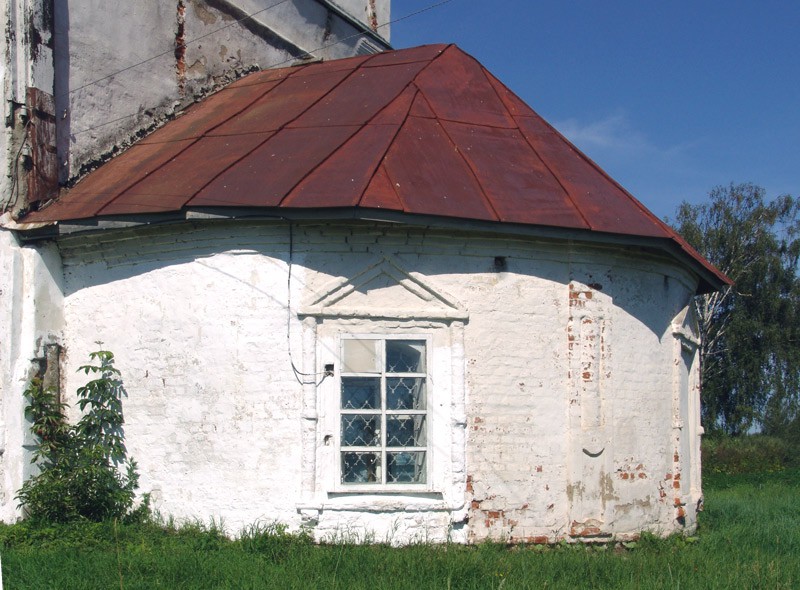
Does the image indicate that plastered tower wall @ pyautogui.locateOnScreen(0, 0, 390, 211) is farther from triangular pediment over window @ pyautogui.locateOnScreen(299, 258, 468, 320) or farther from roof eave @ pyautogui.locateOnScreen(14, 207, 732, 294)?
triangular pediment over window @ pyautogui.locateOnScreen(299, 258, 468, 320)

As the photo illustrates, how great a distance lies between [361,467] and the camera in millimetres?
8062

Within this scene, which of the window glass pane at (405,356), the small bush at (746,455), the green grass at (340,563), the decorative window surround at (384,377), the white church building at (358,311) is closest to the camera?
the green grass at (340,563)

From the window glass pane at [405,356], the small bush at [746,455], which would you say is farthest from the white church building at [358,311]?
the small bush at [746,455]

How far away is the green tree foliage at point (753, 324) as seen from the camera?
30.3m

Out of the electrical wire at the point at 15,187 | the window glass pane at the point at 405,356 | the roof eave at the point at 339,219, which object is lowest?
the window glass pane at the point at 405,356

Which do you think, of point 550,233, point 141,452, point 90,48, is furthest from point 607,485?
point 90,48

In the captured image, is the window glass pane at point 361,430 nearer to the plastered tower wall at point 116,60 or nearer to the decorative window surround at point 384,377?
the decorative window surround at point 384,377

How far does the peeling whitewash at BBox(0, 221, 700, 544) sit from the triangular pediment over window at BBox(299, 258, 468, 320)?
0.04 feet

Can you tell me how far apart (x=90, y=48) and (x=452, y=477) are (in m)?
5.44

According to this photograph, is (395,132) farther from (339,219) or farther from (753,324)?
(753,324)

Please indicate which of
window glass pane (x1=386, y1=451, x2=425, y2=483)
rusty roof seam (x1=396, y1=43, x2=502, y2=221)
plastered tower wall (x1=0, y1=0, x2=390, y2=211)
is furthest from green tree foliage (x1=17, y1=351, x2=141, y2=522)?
rusty roof seam (x1=396, y1=43, x2=502, y2=221)

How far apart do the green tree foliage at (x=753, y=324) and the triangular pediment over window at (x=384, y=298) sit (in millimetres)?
23571

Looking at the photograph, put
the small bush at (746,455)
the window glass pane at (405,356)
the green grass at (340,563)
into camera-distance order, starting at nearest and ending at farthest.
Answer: the green grass at (340,563), the window glass pane at (405,356), the small bush at (746,455)

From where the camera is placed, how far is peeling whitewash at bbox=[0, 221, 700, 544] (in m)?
8.01
